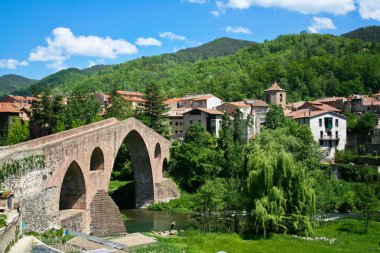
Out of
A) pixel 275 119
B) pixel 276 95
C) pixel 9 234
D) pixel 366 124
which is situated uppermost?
pixel 276 95

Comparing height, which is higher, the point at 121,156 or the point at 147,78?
the point at 147,78

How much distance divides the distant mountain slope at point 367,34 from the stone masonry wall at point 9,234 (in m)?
169

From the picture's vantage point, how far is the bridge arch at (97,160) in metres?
40.5

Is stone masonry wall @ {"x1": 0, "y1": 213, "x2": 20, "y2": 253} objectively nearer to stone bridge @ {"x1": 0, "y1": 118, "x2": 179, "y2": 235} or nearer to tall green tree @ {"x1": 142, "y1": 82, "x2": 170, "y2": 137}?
stone bridge @ {"x1": 0, "y1": 118, "x2": 179, "y2": 235}

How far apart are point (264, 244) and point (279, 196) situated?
388cm

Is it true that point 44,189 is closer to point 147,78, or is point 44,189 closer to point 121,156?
point 121,156

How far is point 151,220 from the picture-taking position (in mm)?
44812

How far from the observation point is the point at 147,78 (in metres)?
185

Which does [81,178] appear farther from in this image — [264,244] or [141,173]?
[141,173]

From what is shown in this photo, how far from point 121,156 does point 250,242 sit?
104 feet

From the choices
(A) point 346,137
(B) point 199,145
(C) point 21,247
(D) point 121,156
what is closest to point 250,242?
(C) point 21,247

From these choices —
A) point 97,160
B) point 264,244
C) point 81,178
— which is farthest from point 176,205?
point 264,244

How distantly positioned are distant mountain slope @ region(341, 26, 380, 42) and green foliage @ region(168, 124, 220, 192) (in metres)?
133

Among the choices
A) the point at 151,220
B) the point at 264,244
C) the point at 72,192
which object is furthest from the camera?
the point at 151,220
